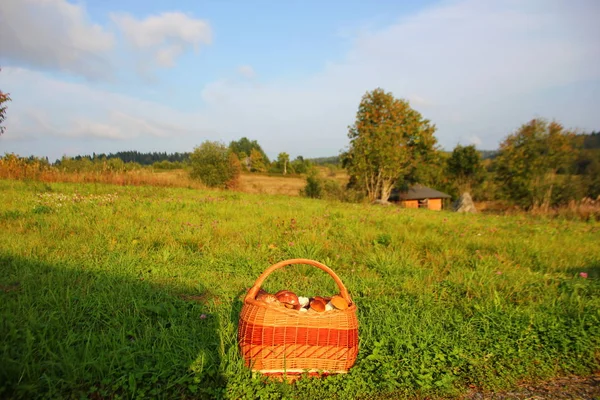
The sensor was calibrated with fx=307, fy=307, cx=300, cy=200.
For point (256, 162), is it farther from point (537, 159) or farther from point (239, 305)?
point (239, 305)

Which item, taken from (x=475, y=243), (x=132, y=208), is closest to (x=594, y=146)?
(x=475, y=243)

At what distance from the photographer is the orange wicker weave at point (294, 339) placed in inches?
84.4

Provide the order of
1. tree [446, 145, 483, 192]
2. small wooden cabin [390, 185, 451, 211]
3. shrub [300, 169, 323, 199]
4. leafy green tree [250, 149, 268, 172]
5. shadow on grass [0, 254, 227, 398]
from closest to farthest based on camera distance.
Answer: shadow on grass [0, 254, 227, 398] → shrub [300, 169, 323, 199] → small wooden cabin [390, 185, 451, 211] → tree [446, 145, 483, 192] → leafy green tree [250, 149, 268, 172]

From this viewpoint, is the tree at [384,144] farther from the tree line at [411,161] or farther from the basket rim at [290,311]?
the basket rim at [290,311]

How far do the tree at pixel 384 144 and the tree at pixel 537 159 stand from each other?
7272mm

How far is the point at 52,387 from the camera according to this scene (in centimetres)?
190

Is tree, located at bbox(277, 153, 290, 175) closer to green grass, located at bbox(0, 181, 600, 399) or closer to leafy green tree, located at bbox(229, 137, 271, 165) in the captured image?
leafy green tree, located at bbox(229, 137, 271, 165)

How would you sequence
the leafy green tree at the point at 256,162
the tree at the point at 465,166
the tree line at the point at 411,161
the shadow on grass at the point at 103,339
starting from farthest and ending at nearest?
the leafy green tree at the point at 256,162 → the tree at the point at 465,166 → the tree line at the point at 411,161 → the shadow on grass at the point at 103,339

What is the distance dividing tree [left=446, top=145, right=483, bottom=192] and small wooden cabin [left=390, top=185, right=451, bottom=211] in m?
4.63

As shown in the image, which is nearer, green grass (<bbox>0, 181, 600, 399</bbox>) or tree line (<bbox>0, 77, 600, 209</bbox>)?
green grass (<bbox>0, 181, 600, 399</bbox>)

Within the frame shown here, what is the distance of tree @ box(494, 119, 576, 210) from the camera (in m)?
19.6

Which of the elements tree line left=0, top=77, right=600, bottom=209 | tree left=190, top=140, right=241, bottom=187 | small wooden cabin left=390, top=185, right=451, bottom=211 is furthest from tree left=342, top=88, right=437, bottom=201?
tree left=190, top=140, right=241, bottom=187

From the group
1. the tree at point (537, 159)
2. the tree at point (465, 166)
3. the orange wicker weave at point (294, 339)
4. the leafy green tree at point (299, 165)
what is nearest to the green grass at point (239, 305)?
the orange wicker weave at point (294, 339)

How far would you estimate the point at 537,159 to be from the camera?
2005 cm
